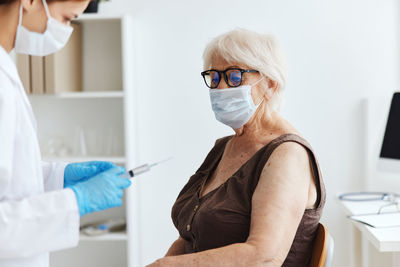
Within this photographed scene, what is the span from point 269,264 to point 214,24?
1762mm

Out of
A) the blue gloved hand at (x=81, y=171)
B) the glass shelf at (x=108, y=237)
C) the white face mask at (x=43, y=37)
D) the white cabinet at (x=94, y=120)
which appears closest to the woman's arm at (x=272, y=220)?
the blue gloved hand at (x=81, y=171)

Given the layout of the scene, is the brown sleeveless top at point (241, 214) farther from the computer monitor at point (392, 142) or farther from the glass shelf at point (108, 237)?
the glass shelf at point (108, 237)

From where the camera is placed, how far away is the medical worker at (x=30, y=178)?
1088 millimetres

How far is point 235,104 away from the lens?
5.20 ft

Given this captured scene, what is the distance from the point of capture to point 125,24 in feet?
8.55

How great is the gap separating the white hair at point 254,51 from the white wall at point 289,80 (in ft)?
3.90

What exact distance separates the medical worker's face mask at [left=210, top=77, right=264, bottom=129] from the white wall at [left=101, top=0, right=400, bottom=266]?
1.15 metres

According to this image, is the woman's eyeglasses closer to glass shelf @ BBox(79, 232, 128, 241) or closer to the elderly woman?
the elderly woman

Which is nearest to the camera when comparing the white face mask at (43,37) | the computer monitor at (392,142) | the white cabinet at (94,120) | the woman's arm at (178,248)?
the white face mask at (43,37)

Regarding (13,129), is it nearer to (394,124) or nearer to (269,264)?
(269,264)

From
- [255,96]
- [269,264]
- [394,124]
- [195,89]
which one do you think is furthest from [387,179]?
[269,264]

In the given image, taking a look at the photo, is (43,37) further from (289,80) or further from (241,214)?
(289,80)

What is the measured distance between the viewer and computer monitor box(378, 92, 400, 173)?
237 cm

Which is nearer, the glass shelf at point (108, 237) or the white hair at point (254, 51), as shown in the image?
the white hair at point (254, 51)
